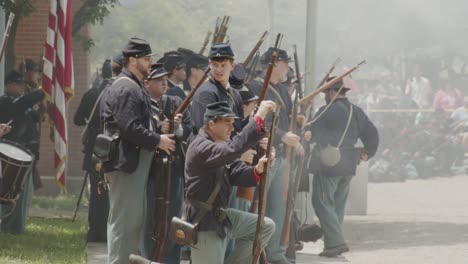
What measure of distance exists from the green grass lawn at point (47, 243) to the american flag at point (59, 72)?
2.15 ft

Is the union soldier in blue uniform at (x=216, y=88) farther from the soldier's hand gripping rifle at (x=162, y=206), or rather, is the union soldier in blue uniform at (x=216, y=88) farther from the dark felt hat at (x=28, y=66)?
the dark felt hat at (x=28, y=66)

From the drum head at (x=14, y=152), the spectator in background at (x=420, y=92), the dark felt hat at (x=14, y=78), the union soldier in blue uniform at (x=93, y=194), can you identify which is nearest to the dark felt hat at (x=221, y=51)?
the drum head at (x=14, y=152)

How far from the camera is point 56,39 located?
14.5 meters

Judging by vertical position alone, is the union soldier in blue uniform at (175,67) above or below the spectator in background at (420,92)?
below

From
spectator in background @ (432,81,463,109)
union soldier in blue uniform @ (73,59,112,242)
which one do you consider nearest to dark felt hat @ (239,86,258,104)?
union soldier in blue uniform @ (73,59,112,242)

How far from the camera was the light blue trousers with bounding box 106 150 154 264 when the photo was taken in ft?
31.7

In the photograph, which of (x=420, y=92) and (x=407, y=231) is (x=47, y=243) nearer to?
(x=407, y=231)

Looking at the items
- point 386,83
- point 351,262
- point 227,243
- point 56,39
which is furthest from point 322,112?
point 386,83

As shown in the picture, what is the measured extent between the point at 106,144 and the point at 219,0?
2079 inches

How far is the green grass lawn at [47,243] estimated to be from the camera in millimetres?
12250

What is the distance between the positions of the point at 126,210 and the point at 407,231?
727 cm

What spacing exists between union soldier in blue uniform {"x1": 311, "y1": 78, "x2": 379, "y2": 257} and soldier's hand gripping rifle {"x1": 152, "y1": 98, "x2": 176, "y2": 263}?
4252 mm

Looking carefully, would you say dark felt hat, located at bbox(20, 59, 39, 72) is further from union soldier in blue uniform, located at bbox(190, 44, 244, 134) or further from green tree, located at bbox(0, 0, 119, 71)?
union soldier in blue uniform, located at bbox(190, 44, 244, 134)

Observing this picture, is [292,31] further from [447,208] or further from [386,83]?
[447,208]
